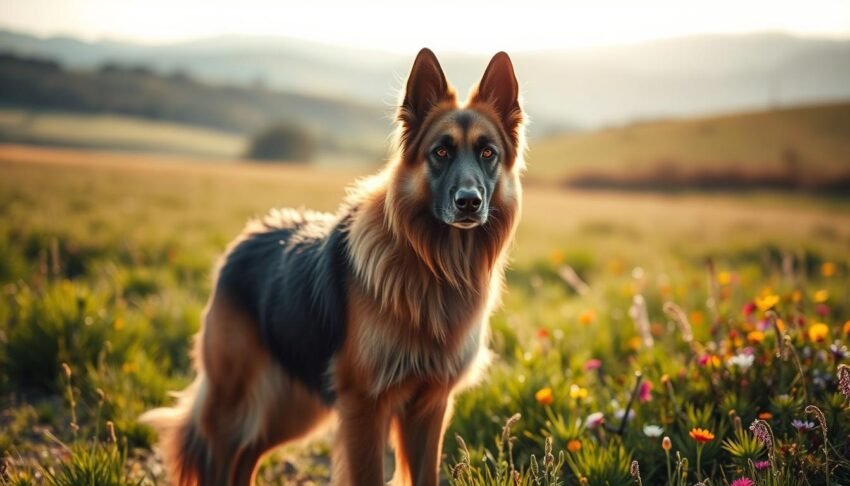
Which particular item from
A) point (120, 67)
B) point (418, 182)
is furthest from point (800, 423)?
point (120, 67)

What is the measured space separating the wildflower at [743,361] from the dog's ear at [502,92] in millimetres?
1856

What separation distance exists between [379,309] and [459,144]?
966mm

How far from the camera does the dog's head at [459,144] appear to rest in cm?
328

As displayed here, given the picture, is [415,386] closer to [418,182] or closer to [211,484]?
[418,182]

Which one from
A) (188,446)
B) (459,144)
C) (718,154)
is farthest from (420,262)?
(718,154)

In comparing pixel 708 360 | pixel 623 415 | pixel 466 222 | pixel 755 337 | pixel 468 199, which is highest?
pixel 468 199

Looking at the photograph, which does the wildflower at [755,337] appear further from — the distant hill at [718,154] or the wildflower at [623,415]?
the distant hill at [718,154]

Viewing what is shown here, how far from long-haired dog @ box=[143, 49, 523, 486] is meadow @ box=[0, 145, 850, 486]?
0.47 meters

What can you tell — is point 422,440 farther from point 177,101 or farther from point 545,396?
point 177,101

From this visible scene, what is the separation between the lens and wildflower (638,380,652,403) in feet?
13.1

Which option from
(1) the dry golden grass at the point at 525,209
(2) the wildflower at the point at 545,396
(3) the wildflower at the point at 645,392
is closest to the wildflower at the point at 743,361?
(3) the wildflower at the point at 645,392

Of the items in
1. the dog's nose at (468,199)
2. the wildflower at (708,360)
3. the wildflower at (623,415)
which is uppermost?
the dog's nose at (468,199)

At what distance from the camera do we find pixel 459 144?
3391 millimetres

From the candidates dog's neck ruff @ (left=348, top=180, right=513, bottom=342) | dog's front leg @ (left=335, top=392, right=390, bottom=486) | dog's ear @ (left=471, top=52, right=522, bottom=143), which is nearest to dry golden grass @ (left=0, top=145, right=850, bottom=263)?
dog's ear @ (left=471, top=52, right=522, bottom=143)
